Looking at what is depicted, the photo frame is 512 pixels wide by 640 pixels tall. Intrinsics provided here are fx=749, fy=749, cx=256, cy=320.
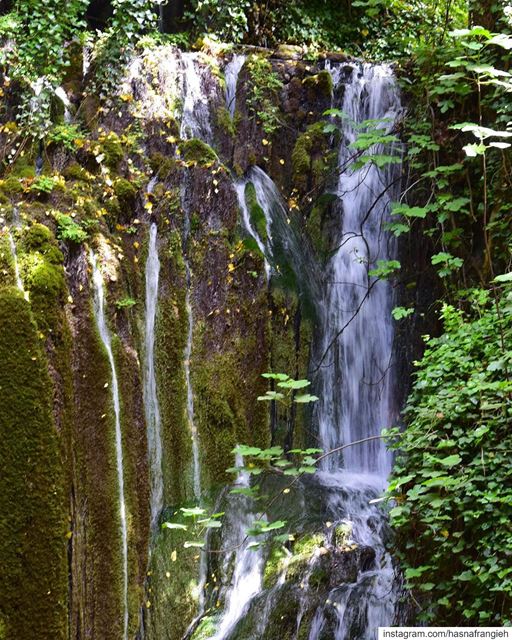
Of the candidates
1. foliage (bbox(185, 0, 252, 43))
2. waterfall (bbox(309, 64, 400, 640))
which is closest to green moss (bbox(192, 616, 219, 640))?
waterfall (bbox(309, 64, 400, 640))

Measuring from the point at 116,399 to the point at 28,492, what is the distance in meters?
1.02

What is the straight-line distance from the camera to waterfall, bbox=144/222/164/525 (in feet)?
20.1

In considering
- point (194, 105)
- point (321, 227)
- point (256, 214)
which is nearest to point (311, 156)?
point (321, 227)

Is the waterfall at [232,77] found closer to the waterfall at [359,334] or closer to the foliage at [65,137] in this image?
the waterfall at [359,334]

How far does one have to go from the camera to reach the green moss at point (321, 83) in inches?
311

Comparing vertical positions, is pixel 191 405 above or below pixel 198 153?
below

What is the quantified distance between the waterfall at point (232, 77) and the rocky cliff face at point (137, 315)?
0.07 meters

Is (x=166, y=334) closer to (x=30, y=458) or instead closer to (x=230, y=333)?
(x=230, y=333)

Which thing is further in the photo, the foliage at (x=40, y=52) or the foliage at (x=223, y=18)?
the foliage at (x=223, y=18)

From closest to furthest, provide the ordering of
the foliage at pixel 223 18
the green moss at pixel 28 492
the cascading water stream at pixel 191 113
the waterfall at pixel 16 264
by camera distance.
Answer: the green moss at pixel 28 492
the waterfall at pixel 16 264
the cascading water stream at pixel 191 113
the foliage at pixel 223 18

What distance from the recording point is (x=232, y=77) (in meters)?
7.81

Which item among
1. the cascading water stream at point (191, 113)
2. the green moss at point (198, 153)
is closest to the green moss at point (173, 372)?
the cascading water stream at point (191, 113)

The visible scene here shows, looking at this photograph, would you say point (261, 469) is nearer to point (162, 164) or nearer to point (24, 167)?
point (162, 164)

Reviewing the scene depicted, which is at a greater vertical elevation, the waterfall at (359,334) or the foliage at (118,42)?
the foliage at (118,42)
